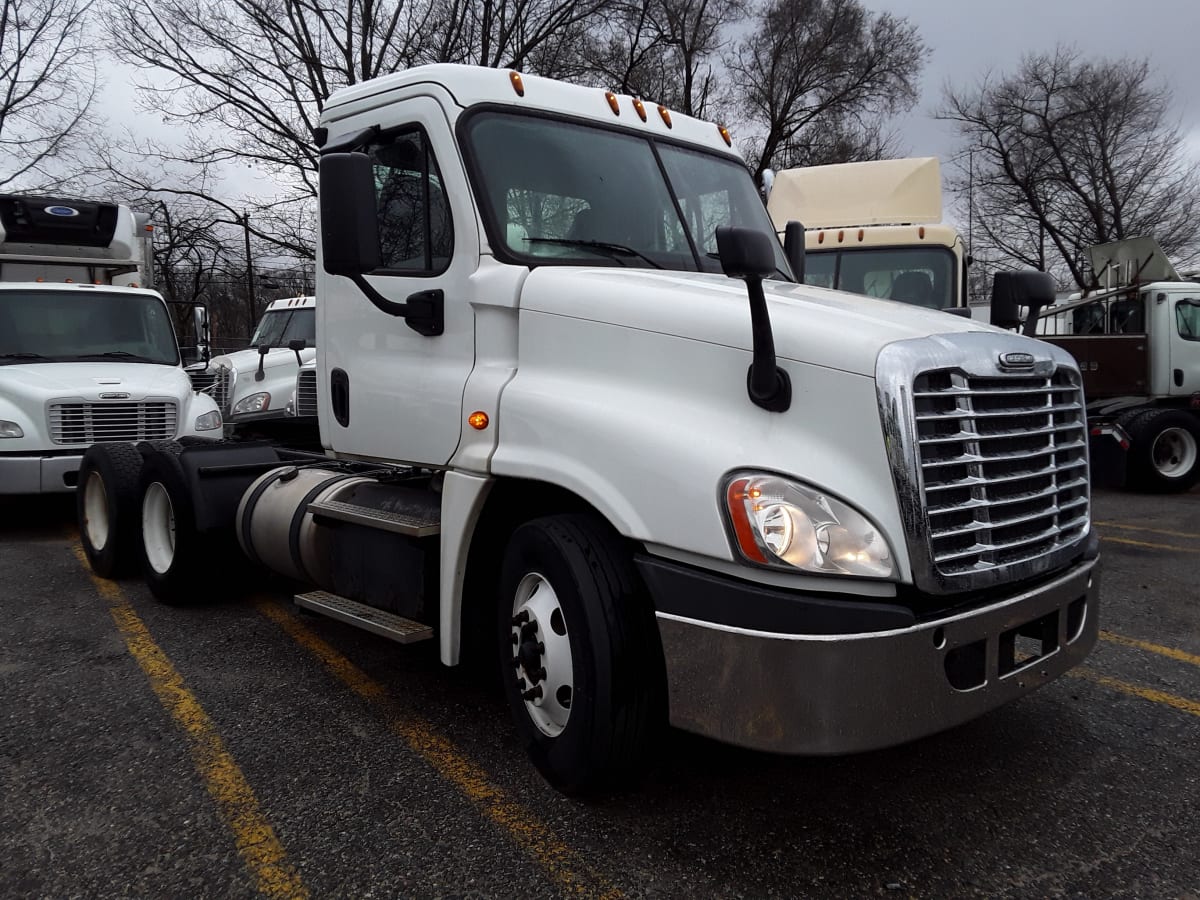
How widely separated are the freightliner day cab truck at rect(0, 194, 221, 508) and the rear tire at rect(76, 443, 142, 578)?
55mm

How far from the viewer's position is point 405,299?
12.6 ft

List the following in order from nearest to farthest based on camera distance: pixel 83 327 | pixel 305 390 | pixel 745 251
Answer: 1. pixel 745 251
2. pixel 83 327
3. pixel 305 390

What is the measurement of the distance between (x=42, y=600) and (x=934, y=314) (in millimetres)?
5714

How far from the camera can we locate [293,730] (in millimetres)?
3871

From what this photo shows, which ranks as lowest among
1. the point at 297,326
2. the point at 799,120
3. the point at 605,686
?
the point at 605,686

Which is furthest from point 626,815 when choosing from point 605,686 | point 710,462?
point 710,462

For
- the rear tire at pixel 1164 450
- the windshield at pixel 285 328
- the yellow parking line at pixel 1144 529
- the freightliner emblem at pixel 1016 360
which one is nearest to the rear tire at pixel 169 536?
the freightliner emblem at pixel 1016 360

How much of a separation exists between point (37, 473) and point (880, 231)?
8.25 m

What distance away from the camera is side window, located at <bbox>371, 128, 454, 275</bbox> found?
3.71 metres

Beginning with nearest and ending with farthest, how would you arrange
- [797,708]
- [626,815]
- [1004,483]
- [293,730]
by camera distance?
[797,708]
[1004,483]
[626,815]
[293,730]

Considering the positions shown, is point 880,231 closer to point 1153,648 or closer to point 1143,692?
point 1153,648

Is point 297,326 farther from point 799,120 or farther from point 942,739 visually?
point 799,120

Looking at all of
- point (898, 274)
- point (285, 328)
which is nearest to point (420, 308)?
point (898, 274)

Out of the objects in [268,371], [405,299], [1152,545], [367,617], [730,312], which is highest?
[268,371]
